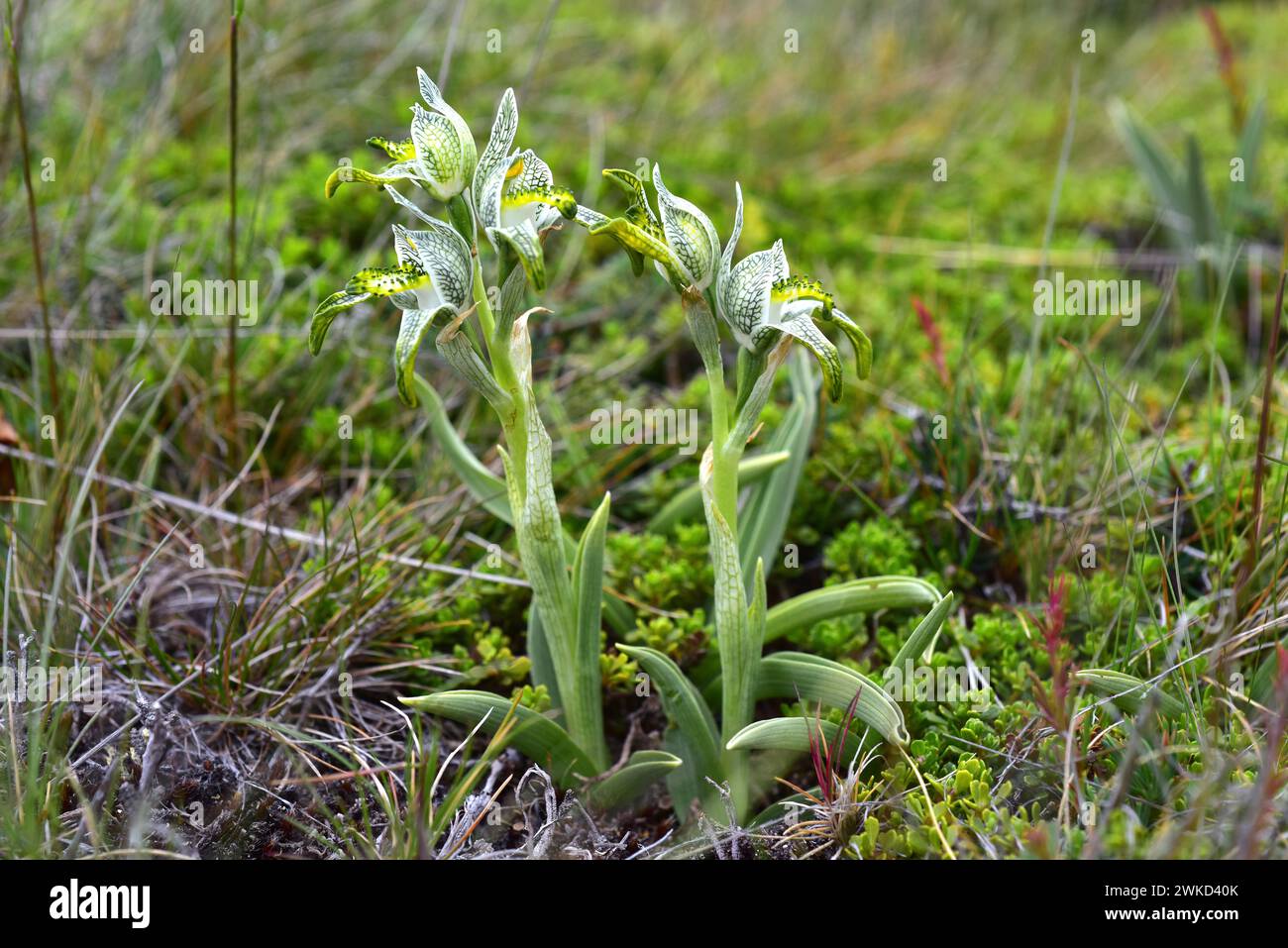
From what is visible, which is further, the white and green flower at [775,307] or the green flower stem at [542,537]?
the green flower stem at [542,537]

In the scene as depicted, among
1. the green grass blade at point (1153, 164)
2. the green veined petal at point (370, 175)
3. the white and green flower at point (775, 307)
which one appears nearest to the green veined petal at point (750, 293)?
the white and green flower at point (775, 307)

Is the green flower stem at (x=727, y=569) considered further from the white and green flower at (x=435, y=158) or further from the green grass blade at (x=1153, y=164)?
the green grass blade at (x=1153, y=164)

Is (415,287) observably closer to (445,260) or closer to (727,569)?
(445,260)

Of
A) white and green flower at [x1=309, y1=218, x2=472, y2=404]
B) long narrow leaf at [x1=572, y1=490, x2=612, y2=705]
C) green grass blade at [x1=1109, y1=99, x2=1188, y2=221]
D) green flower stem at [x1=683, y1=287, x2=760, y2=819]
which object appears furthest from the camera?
green grass blade at [x1=1109, y1=99, x2=1188, y2=221]

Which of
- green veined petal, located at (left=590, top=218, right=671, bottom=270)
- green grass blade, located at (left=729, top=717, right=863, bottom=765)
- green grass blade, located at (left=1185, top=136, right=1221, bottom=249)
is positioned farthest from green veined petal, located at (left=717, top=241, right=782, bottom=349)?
green grass blade, located at (left=1185, top=136, right=1221, bottom=249)

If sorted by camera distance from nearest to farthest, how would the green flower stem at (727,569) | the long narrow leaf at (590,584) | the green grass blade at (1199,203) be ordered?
the green flower stem at (727,569) → the long narrow leaf at (590,584) → the green grass blade at (1199,203)

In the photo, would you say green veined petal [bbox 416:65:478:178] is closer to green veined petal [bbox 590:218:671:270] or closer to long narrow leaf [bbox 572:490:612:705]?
green veined petal [bbox 590:218:671:270]
